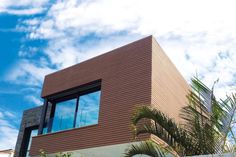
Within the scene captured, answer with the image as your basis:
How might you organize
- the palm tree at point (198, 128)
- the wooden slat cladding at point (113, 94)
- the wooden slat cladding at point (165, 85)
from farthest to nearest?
1. the wooden slat cladding at point (165, 85)
2. the wooden slat cladding at point (113, 94)
3. the palm tree at point (198, 128)

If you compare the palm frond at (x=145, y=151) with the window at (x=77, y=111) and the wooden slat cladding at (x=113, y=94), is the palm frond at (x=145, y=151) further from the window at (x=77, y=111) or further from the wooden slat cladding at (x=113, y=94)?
the window at (x=77, y=111)

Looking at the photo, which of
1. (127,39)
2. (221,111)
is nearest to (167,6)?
(221,111)

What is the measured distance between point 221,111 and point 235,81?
713 mm

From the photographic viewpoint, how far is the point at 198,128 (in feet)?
23.4

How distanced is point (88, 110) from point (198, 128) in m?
5.84

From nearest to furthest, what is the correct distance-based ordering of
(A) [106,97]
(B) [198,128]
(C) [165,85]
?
(B) [198,128]
(A) [106,97]
(C) [165,85]

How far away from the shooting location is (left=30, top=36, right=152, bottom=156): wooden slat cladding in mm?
10852

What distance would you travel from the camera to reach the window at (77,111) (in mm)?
12078

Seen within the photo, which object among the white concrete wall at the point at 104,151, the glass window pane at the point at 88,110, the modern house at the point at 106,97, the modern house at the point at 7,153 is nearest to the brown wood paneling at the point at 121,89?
the modern house at the point at 106,97

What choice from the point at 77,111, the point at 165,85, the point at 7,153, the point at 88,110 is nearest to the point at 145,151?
the point at 165,85

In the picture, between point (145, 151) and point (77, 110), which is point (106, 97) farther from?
point (145, 151)

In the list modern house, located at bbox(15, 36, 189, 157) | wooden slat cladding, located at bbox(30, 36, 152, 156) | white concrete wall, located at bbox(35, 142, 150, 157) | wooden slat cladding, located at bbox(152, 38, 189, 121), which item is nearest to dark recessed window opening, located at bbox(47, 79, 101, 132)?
modern house, located at bbox(15, 36, 189, 157)

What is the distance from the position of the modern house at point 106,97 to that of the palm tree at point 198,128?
2826mm

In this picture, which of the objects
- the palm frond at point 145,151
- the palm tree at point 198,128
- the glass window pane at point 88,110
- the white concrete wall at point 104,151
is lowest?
the palm frond at point 145,151
